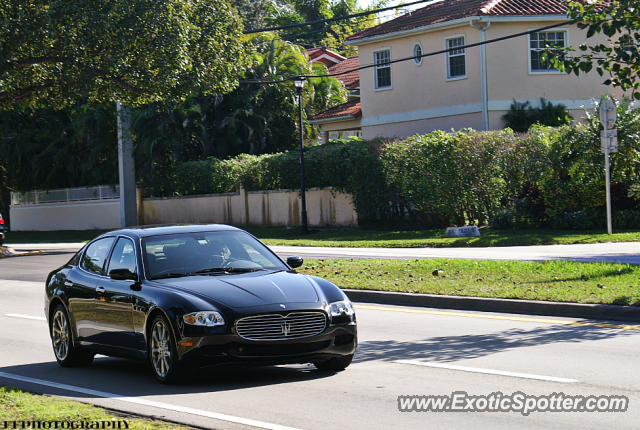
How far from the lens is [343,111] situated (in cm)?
4128

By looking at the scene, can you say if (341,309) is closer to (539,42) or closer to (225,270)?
(225,270)

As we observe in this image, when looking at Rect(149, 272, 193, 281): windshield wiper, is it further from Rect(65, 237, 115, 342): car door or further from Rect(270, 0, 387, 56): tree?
Rect(270, 0, 387, 56): tree

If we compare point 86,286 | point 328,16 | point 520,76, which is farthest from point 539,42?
point 328,16

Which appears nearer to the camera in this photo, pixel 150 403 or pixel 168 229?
pixel 150 403

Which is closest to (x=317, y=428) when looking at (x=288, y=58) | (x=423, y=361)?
(x=423, y=361)

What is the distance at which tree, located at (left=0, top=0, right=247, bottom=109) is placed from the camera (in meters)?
24.4

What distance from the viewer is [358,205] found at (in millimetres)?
32344

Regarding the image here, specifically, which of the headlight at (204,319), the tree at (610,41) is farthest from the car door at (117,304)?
the tree at (610,41)

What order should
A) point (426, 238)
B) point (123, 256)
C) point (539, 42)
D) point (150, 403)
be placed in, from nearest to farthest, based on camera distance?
point (150, 403) → point (123, 256) → point (426, 238) → point (539, 42)

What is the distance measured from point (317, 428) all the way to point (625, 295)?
23.3 feet

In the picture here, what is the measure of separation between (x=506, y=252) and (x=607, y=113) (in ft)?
21.3

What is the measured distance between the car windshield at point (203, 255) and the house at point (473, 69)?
24.0 metres

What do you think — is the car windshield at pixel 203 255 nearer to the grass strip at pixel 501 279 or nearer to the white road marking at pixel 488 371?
the white road marking at pixel 488 371

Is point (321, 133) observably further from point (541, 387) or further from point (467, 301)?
point (541, 387)
